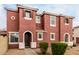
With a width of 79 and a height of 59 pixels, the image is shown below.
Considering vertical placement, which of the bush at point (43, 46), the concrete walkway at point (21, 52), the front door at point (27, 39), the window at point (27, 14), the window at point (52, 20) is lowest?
the concrete walkway at point (21, 52)

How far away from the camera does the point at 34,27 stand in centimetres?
351

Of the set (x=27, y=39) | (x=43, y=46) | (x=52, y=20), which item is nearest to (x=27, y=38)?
(x=27, y=39)

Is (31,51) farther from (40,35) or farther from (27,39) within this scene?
(40,35)

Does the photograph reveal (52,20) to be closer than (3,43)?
No

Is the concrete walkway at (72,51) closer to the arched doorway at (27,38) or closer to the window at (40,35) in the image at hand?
the window at (40,35)

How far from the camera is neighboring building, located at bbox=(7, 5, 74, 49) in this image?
344cm

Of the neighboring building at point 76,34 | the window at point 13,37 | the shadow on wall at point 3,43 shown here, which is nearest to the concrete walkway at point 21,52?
the shadow on wall at point 3,43

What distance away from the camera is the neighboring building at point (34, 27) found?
344 centimetres

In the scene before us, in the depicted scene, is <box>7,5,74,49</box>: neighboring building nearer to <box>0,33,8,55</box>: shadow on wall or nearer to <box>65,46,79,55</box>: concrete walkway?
<box>0,33,8,55</box>: shadow on wall

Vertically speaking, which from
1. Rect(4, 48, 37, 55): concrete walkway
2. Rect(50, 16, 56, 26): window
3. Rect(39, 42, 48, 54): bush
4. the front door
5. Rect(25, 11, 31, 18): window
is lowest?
Rect(4, 48, 37, 55): concrete walkway

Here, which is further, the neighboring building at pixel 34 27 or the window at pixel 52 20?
the window at pixel 52 20

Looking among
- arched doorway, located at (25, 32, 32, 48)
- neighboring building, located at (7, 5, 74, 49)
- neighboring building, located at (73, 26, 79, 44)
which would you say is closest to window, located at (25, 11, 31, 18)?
neighboring building, located at (7, 5, 74, 49)

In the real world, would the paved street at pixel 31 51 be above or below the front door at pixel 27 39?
below
